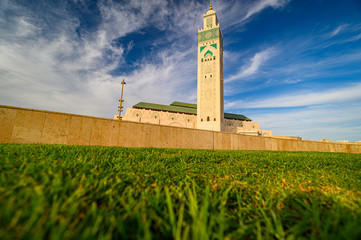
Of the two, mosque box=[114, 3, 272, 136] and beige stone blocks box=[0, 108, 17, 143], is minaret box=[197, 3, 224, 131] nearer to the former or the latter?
mosque box=[114, 3, 272, 136]

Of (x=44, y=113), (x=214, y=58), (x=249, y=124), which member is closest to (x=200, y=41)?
(x=214, y=58)

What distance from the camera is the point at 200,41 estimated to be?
49.4 m

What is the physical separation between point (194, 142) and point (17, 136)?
819 cm

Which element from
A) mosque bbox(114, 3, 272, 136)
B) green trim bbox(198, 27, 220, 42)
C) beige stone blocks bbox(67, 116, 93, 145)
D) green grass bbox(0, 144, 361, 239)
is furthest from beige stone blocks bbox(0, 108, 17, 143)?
green trim bbox(198, 27, 220, 42)

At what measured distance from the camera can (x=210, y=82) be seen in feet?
152

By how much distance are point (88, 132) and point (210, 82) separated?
143ft

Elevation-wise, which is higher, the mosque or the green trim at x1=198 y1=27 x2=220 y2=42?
the green trim at x1=198 y1=27 x2=220 y2=42

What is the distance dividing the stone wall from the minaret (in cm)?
3441

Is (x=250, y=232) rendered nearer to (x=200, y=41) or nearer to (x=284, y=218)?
(x=284, y=218)

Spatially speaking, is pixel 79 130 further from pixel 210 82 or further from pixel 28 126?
pixel 210 82

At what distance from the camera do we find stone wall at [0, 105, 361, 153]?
5.56 m

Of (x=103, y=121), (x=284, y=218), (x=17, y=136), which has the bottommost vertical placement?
(x=284, y=218)

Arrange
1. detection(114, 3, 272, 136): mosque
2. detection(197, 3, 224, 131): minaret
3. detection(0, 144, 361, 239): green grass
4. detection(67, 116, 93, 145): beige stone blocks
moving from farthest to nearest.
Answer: detection(114, 3, 272, 136): mosque → detection(197, 3, 224, 131): minaret → detection(67, 116, 93, 145): beige stone blocks → detection(0, 144, 361, 239): green grass

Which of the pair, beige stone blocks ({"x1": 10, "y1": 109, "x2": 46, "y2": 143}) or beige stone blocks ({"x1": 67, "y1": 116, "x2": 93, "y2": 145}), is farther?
beige stone blocks ({"x1": 67, "y1": 116, "x2": 93, "y2": 145})
